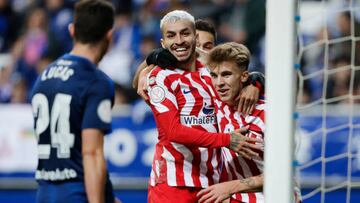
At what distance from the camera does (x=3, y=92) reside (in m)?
11.5

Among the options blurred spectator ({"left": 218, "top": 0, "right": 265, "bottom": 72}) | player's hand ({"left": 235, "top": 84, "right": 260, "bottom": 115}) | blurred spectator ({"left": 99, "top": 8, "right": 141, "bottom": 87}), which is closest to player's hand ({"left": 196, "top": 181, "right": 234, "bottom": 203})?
player's hand ({"left": 235, "top": 84, "right": 260, "bottom": 115})

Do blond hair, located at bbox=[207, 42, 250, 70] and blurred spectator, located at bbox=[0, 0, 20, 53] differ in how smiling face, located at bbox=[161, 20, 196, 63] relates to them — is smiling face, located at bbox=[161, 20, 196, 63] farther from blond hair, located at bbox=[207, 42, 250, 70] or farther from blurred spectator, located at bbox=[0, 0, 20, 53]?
blurred spectator, located at bbox=[0, 0, 20, 53]

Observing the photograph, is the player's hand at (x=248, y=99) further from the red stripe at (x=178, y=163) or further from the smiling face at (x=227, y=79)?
the red stripe at (x=178, y=163)

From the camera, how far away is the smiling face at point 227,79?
5348 mm

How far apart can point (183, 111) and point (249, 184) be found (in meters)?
0.58

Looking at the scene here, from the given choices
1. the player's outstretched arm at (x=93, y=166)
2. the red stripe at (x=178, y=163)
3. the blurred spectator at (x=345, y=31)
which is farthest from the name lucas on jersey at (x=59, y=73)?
the blurred spectator at (x=345, y=31)

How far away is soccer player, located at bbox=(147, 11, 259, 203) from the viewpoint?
5461 mm

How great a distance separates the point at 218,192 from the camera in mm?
5203

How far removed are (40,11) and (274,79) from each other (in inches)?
309

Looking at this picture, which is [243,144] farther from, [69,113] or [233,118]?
[69,113]

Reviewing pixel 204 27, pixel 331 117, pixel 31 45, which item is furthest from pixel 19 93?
pixel 204 27

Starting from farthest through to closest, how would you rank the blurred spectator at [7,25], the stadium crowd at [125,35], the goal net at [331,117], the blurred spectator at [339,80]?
1. the blurred spectator at [7,25]
2. the stadium crowd at [125,35]
3. the blurred spectator at [339,80]
4. the goal net at [331,117]

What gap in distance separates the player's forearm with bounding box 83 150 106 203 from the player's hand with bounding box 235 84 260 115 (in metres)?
0.94

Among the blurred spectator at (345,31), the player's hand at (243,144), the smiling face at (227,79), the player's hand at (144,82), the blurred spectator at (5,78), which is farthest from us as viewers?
the blurred spectator at (5,78)
